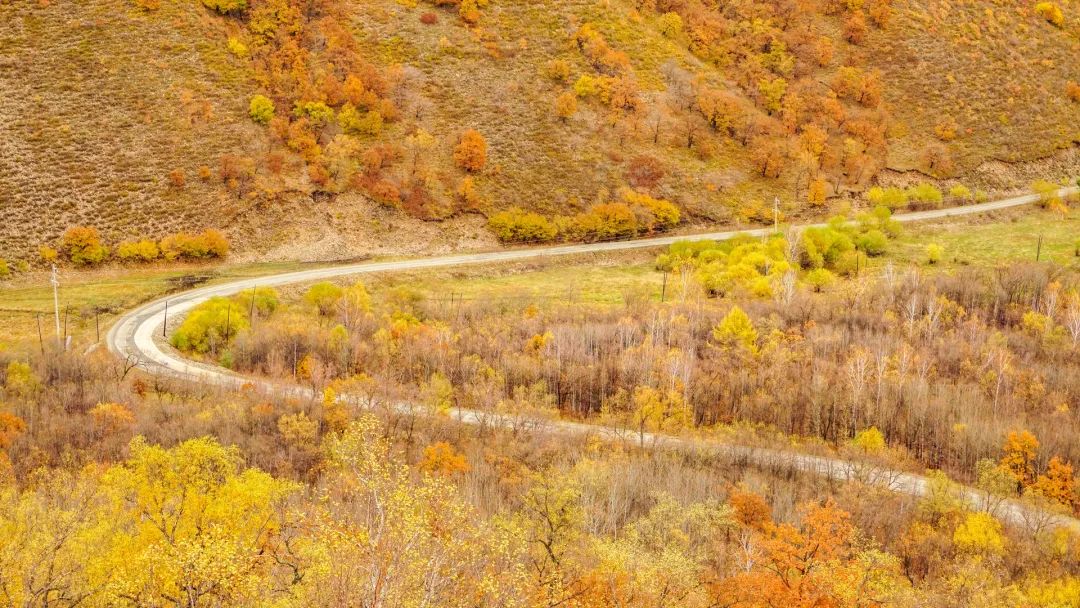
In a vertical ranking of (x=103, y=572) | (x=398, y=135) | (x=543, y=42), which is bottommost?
(x=103, y=572)

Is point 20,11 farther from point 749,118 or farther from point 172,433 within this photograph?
point 749,118

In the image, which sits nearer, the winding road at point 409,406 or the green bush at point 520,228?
the winding road at point 409,406

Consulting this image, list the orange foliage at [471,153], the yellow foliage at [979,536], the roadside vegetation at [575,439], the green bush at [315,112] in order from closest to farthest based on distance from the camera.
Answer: the roadside vegetation at [575,439], the yellow foliage at [979,536], the green bush at [315,112], the orange foliage at [471,153]

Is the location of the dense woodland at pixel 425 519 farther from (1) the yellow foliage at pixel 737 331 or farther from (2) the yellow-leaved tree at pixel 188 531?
(1) the yellow foliage at pixel 737 331

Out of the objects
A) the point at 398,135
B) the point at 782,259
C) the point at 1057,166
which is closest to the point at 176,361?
the point at 398,135

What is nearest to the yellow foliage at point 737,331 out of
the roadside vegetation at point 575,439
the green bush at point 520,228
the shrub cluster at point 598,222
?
the roadside vegetation at point 575,439

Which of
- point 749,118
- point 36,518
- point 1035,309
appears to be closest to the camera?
point 36,518

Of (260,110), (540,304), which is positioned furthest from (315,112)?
(540,304)
